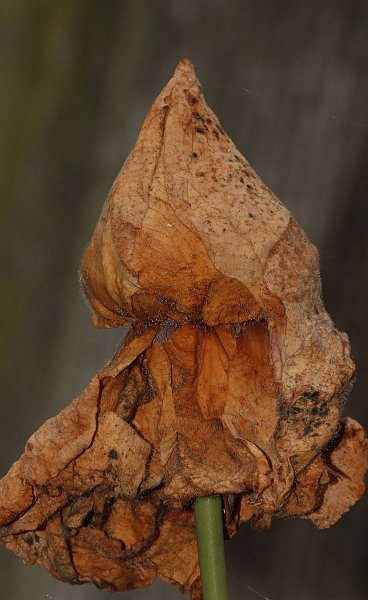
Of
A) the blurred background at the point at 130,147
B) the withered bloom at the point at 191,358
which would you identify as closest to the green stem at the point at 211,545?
the withered bloom at the point at 191,358

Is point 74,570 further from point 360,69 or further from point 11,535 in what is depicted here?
point 360,69

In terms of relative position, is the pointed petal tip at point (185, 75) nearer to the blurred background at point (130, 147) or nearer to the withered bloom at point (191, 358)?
the withered bloom at point (191, 358)

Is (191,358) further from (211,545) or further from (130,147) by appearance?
(130,147)

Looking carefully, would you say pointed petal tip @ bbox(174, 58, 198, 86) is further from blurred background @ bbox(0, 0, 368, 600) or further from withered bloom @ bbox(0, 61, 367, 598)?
blurred background @ bbox(0, 0, 368, 600)

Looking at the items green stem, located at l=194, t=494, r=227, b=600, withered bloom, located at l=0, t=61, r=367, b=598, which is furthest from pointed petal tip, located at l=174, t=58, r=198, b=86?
green stem, located at l=194, t=494, r=227, b=600

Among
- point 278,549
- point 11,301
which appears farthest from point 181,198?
point 278,549
